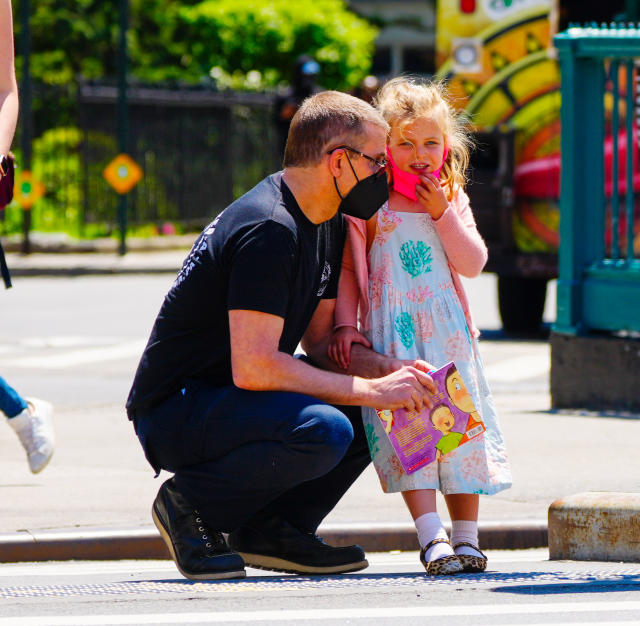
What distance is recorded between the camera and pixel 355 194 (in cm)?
491

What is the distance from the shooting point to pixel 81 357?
11891 mm

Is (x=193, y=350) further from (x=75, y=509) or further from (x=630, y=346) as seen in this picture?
(x=630, y=346)

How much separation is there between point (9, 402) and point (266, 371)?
5.62ft

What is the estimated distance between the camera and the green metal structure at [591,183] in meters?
8.21

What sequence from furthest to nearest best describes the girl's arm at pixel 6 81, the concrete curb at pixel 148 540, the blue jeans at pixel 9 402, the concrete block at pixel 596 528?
the blue jeans at pixel 9 402 → the girl's arm at pixel 6 81 → the concrete curb at pixel 148 540 → the concrete block at pixel 596 528

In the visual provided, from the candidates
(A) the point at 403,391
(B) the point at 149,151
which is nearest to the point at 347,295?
(A) the point at 403,391

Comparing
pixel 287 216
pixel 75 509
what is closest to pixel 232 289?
pixel 287 216

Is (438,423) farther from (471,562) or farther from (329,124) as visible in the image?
(329,124)

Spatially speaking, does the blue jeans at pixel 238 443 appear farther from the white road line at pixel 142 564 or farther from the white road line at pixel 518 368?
the white road line at pixel 518 368

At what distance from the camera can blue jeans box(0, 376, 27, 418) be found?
616 cm

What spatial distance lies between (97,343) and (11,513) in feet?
22.2

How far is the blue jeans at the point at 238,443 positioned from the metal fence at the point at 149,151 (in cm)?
1649

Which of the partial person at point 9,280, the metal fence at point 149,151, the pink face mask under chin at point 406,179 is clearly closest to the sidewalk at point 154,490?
the partial person at point 9,280

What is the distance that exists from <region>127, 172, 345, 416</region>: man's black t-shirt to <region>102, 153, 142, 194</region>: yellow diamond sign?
51.9 ft
